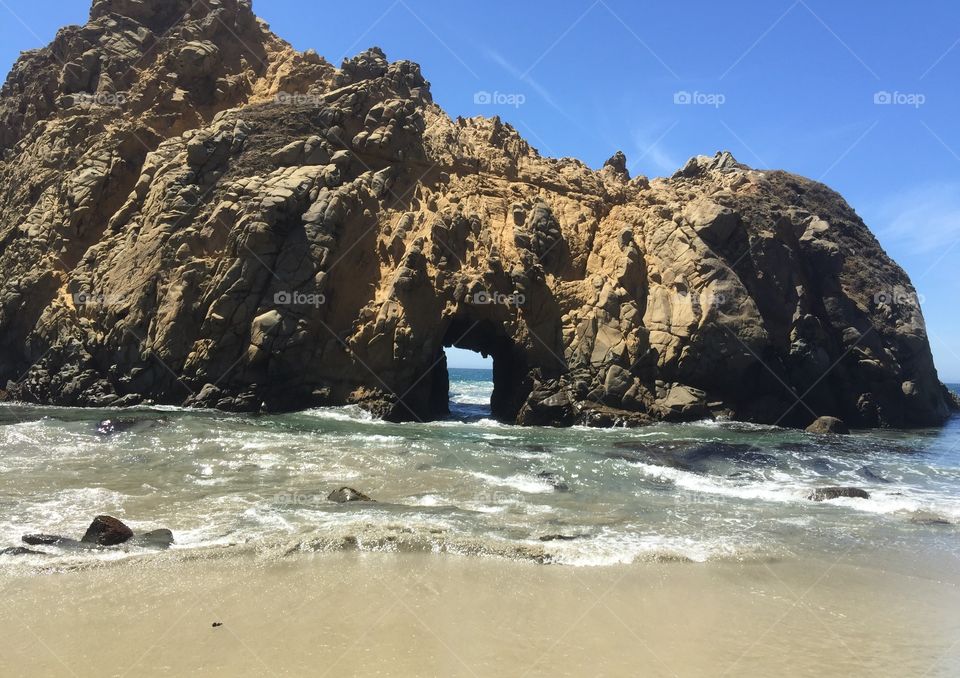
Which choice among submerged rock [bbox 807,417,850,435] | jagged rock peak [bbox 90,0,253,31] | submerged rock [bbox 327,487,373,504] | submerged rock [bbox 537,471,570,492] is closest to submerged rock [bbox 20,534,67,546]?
submerged rock [bbox 327,487,373,504]

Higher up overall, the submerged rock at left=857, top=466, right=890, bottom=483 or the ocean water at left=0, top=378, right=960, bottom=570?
the submerged rock at left=857, top=466, right=890, bottom=483

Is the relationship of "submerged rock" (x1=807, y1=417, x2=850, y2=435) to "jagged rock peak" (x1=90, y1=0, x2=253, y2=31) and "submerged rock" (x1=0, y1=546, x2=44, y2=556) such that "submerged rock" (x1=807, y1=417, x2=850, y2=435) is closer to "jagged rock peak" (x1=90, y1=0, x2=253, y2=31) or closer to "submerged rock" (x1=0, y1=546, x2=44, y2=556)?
"submerged rock" (x1=0, y1=546, x2=44, y2=556)

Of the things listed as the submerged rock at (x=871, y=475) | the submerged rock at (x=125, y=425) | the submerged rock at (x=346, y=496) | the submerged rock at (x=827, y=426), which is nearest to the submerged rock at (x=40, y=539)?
the submerged rock at (x=346, y=496)

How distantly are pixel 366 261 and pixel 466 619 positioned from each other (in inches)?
736

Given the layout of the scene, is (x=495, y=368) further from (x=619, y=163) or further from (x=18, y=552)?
(x=18, y=552)

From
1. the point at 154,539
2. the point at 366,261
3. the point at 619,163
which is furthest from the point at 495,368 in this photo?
the point at 154,539

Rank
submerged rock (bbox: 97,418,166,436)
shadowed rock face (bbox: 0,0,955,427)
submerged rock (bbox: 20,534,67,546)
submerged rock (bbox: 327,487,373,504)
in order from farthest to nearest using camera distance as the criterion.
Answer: shadowed rock face (bbox: 0,0,955,427) < submerged rock (bbox: 97,418,166,436) < submerged rock (bbox: 327,487,373,504) < submerged rock (bbox: 20,534,67,546)

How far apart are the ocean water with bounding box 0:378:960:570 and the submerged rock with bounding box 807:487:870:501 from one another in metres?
0.23

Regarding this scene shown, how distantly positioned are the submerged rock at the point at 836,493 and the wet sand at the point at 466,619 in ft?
14.2

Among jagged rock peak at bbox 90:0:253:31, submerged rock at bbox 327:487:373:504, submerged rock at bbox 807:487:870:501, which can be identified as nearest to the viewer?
submerged rock at bbox 327:487:373:504

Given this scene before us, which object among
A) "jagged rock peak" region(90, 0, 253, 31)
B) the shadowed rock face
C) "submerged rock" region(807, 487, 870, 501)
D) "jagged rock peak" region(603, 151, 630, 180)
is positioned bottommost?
"submerged rock" region(807, 487, 870, 501)

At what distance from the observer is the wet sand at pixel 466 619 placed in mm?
4980

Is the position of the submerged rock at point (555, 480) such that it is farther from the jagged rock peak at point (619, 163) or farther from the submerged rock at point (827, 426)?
the jagged rock peak at point (619, 163)

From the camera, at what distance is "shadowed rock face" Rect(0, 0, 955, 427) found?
21.8m
